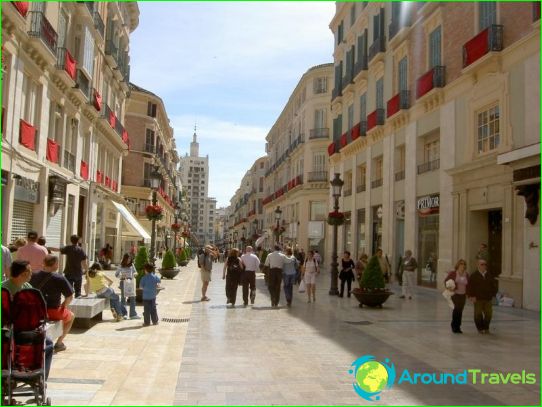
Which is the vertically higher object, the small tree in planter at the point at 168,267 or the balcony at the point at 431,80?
the balcony at the point at 431,80

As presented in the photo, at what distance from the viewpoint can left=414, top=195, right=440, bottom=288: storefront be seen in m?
21.3

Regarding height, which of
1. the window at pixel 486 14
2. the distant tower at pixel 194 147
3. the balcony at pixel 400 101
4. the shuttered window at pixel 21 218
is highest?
the distant tower at pixel 194 147

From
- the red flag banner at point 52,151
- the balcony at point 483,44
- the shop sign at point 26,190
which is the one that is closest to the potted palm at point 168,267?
the red flag banner at point 52,151

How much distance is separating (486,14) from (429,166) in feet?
20.5

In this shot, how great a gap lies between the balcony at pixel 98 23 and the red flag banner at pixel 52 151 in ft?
22.5

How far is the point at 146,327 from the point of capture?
11.0 meters

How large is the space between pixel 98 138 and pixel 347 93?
14590 mm

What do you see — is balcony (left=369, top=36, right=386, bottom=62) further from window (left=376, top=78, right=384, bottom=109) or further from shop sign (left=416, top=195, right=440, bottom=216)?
shop sign (left=416, top=195, right=440, bottom=216)

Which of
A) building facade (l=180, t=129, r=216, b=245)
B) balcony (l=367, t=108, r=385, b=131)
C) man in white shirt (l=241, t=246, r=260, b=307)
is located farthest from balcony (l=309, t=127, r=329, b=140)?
A: building facade (l=180, t=129, r=216, b=245)

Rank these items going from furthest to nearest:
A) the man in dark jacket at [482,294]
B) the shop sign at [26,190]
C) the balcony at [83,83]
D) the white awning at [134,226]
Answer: the white awning at [134,226]
the balcony at [83,83]
the shop sign at [26,190]
the man in dark jacket at [482,294]

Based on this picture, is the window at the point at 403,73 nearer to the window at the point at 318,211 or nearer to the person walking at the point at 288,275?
the person walking at the point at 288,275

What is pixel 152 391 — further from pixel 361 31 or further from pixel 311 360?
pixel 361 31

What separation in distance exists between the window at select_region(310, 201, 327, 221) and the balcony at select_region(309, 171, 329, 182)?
1974mm

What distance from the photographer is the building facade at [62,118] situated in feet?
52.2
